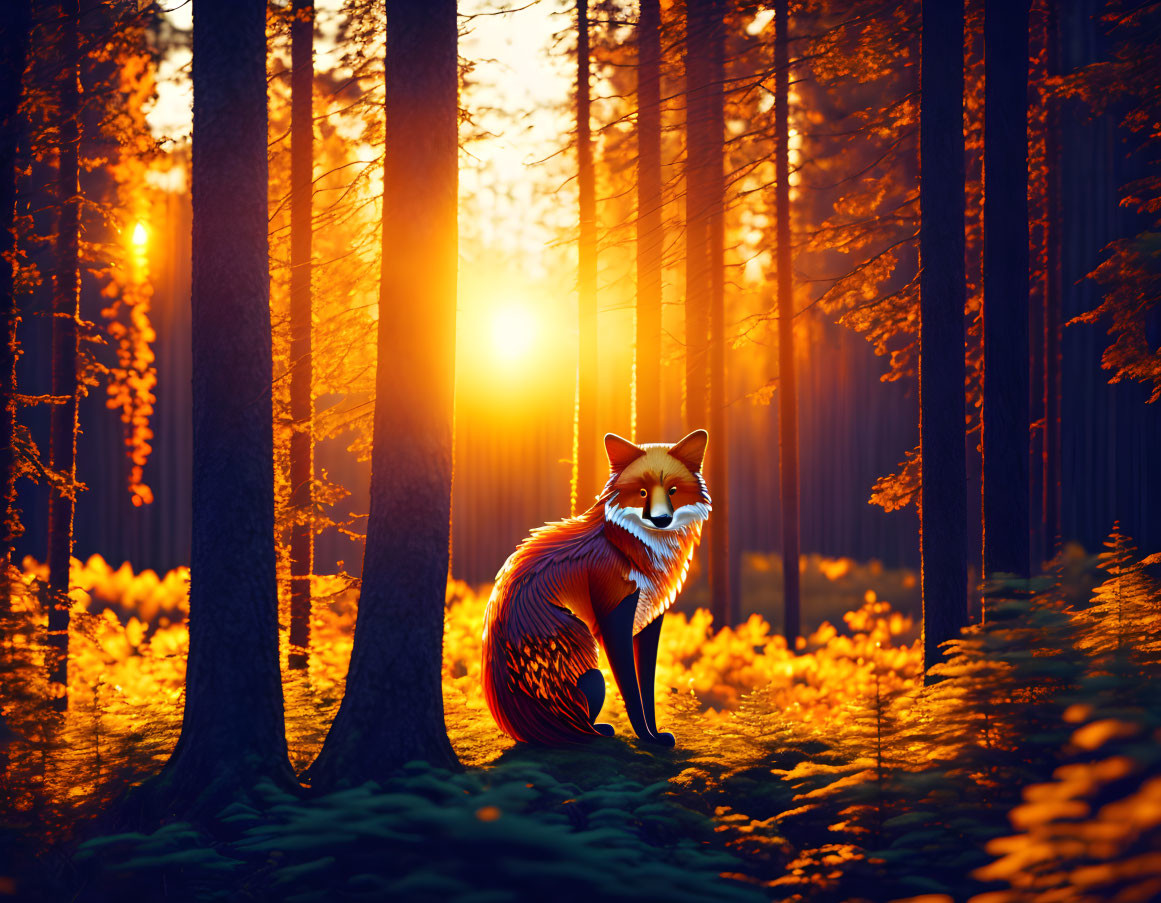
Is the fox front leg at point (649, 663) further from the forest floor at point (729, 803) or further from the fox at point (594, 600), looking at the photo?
the forest floor at point (729, 803)

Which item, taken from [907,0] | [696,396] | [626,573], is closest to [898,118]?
[907,0]

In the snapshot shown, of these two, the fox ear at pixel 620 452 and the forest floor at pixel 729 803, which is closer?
the forest floor at pixel 729 803

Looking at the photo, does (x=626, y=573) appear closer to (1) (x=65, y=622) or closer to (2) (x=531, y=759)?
(2) (x=531, y=759)

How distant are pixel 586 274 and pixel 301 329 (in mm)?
4101

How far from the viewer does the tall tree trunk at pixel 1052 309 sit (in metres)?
13.2

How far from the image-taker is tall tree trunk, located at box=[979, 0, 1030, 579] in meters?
7.66

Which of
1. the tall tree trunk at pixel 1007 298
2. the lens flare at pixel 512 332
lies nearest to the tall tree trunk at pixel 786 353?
the tall tree trunk at pixel 1007 298

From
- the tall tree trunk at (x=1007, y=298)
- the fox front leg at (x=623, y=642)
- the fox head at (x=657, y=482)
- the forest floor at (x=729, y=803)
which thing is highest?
the tall tree trunk at (x=1007, y=298)

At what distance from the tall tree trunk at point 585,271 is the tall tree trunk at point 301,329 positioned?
12.3ft

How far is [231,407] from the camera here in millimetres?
5609

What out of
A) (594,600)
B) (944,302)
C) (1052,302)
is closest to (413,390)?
(594,600)

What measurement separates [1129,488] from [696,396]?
10.8 meters

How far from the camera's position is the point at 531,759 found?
18.2ft

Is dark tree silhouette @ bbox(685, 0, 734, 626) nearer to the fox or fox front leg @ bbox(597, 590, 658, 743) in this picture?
the fox
